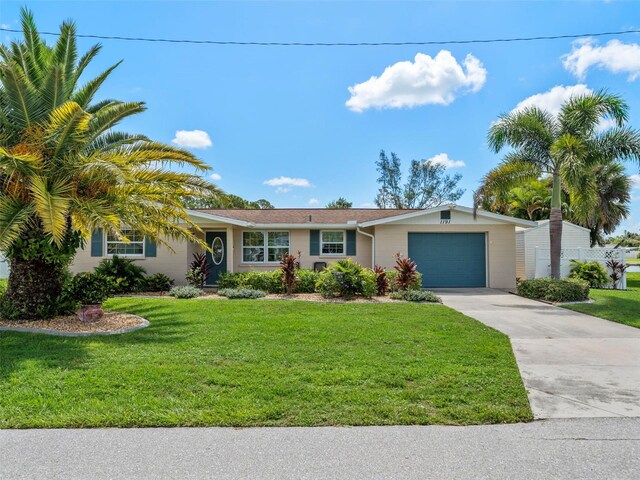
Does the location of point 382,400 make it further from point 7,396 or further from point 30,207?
point 30,207

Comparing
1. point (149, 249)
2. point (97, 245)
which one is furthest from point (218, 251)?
point (97, 245)

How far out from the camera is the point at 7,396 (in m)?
4.12

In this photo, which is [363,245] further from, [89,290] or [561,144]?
[89,290]

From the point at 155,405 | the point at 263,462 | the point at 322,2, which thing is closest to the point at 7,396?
the point at 155,405

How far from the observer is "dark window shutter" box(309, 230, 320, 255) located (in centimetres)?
1593

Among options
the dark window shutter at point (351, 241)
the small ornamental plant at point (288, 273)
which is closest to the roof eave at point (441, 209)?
the dark window shutter at point (351, 241)

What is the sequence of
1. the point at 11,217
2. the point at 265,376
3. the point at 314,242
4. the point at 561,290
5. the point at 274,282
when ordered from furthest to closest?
the point at 314,242 < the point at 274,282 < the point at 561,290 < the point at 11,217 < the point at 265,376

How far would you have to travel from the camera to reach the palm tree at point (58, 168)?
6777 mm

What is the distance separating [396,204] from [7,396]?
130ft

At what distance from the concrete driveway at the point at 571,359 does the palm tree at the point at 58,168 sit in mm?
6776

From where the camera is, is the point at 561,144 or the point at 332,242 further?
the point at 332,242

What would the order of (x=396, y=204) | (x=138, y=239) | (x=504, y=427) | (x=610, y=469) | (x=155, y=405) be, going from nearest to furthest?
(x=610, y=469)
(x=504, y=427)
(x=155, y=405)
(x=138, y=239)
(x=396, y=204)

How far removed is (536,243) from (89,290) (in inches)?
747

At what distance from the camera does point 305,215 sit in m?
17.3
